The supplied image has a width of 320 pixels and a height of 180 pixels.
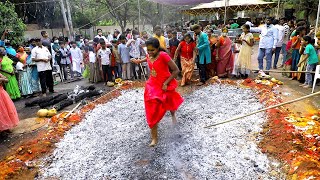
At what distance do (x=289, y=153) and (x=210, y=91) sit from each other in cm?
406

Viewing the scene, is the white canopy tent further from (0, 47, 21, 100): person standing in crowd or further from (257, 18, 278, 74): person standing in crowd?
(0, 47, 21, 100): person standing in crowd

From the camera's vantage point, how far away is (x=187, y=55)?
8641mm

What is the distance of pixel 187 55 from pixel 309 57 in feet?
11.5

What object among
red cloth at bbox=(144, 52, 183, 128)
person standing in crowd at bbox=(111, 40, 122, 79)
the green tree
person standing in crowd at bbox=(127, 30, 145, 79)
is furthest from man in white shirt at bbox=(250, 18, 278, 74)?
the green tree

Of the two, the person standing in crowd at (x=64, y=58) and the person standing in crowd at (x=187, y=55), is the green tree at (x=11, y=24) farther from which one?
the person standing in crowd at (x=187, y=55)

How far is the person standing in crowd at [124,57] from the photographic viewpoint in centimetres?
977

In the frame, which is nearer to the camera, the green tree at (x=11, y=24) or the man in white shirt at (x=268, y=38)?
the man in white shirt at (x=268, y=38)

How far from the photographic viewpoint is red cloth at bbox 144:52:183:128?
4.48 metres

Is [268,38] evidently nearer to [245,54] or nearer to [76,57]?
[245,54]

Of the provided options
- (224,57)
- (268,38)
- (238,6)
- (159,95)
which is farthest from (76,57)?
(238,6)

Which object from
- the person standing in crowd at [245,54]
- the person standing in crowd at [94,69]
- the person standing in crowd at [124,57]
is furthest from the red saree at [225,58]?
the person standing in crowd at [94,69]

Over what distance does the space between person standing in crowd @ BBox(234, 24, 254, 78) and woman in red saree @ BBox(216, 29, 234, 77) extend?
289 millimetres

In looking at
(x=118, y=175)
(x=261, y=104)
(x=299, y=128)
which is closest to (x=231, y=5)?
(x=261, y=104)

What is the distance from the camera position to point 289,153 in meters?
4.07
